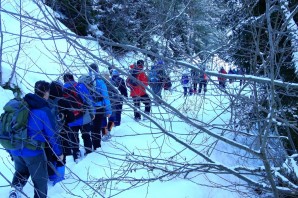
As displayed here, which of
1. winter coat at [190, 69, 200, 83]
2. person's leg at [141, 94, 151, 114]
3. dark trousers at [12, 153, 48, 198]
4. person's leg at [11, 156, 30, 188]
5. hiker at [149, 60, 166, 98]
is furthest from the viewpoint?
person's leg at [11, 156, 30, 188]

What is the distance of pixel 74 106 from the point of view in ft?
15.1

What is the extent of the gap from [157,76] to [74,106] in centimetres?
136

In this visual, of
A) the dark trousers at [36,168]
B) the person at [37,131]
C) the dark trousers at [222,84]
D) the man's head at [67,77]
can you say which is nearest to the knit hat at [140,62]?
the man's head at [67,77]

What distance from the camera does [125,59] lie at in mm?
3959

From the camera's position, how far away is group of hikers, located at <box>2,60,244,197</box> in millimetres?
3348

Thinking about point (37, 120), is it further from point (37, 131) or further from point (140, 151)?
point (140, 151)

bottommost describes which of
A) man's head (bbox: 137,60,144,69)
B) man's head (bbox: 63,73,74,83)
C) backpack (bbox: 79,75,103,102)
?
backpack (bbox: 79,75,103,102)

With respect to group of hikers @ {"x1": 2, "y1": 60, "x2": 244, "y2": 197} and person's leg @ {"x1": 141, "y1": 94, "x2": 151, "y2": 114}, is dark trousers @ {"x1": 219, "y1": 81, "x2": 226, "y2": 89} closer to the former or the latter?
group of hikers @ {"x1": 2, "y1": 60, "x2": 244, "y2": 197}

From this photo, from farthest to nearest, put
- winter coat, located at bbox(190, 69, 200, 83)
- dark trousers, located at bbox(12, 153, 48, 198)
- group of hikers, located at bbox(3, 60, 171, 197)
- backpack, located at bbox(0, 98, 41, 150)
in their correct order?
dark trousers, located at bbox(12, 153, 48, 198)
backpack, located at bbox(0, 98, 41, 150)
winter coat, located at bbox(190, 69, 200, 83)
group of hikers, located at bbox(3, 60, 171, 197)

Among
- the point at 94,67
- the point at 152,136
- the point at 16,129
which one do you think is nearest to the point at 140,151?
the point at 16,129

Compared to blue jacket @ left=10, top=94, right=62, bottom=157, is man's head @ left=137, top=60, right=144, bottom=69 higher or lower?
higher

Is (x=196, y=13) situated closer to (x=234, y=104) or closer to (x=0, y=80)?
(x=234, y=104)

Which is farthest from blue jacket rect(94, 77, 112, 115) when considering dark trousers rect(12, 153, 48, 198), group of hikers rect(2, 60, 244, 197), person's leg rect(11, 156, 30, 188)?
person's leg rect(11, 156, 30, 188)

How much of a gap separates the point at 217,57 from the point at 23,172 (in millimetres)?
3184
